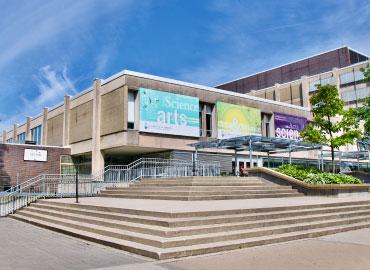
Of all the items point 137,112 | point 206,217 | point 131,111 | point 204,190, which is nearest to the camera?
point 206,217

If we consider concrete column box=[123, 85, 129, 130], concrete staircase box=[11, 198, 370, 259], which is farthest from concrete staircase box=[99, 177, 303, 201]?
concrete column box=[123, 85, 129, 130]

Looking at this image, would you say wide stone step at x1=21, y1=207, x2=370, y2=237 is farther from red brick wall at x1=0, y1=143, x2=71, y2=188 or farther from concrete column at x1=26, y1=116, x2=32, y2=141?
concrete column at x1=26, y1=116, x2=32, y2=141

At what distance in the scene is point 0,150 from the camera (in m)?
29.6

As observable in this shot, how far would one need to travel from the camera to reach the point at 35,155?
3131 centimetres

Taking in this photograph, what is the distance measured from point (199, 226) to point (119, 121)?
20.1m

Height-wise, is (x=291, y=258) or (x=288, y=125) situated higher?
(x=288, y=125)

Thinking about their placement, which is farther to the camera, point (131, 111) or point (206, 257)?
point (131, 111)

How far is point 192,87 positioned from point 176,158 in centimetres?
605

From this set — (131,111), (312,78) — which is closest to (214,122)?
(131,111)

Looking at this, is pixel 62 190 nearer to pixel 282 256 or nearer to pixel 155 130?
pixel 155 130

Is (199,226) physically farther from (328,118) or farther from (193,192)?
(328,118)

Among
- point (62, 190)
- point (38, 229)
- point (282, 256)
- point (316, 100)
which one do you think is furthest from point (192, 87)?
point (282, 256)

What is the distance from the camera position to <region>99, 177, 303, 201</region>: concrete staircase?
49.5 feet

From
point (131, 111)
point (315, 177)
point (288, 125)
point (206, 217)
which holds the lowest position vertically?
point (206, 217)
